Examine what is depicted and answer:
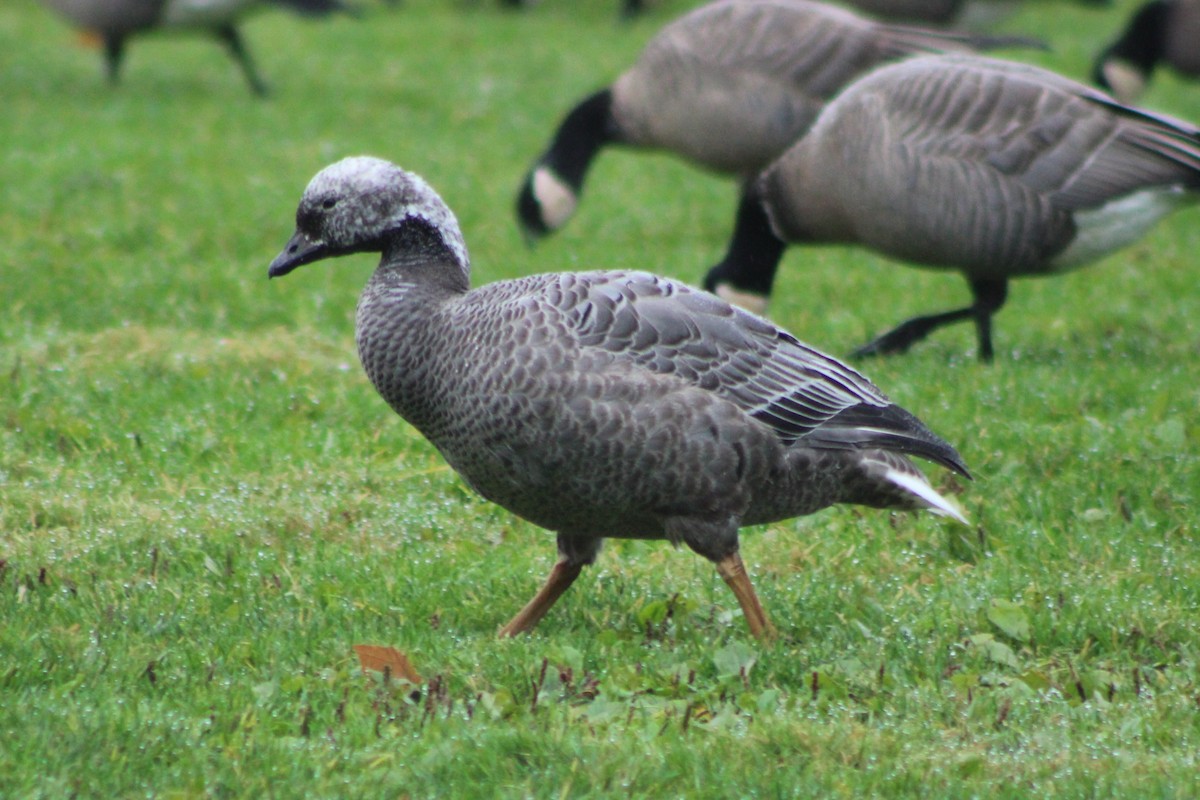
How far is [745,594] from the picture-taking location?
177 inches

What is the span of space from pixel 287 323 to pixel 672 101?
10.9ft

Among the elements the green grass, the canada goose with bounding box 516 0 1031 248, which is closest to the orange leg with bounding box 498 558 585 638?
the green grass

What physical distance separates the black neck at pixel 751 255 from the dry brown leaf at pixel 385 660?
4364 millimetres

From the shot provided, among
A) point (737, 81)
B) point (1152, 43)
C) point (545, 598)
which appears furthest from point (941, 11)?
point (545, 598)

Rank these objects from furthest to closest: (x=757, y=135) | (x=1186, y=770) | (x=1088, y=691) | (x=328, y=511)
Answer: (x=757, y=135) → (x=328, y=511) → (x=1088, y=691) → (x=1186, y=770)

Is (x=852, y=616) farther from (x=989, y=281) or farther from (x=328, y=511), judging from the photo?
(x=989, y=281)

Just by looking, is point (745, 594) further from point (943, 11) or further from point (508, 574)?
point (943, 11)

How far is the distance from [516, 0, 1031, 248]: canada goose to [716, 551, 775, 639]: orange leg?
18.2 feet

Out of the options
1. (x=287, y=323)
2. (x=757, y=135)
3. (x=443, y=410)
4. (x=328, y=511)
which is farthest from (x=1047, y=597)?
(x=757, y=135)

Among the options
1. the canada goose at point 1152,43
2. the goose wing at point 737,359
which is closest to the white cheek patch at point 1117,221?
the goose wing at point 737,359

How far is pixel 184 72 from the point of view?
50.5 feet

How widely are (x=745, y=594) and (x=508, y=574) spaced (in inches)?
36.7

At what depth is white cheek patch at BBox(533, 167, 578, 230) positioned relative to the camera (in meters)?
9.76

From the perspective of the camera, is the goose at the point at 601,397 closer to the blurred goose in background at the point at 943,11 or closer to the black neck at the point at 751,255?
the black neck at the point at 751,255
